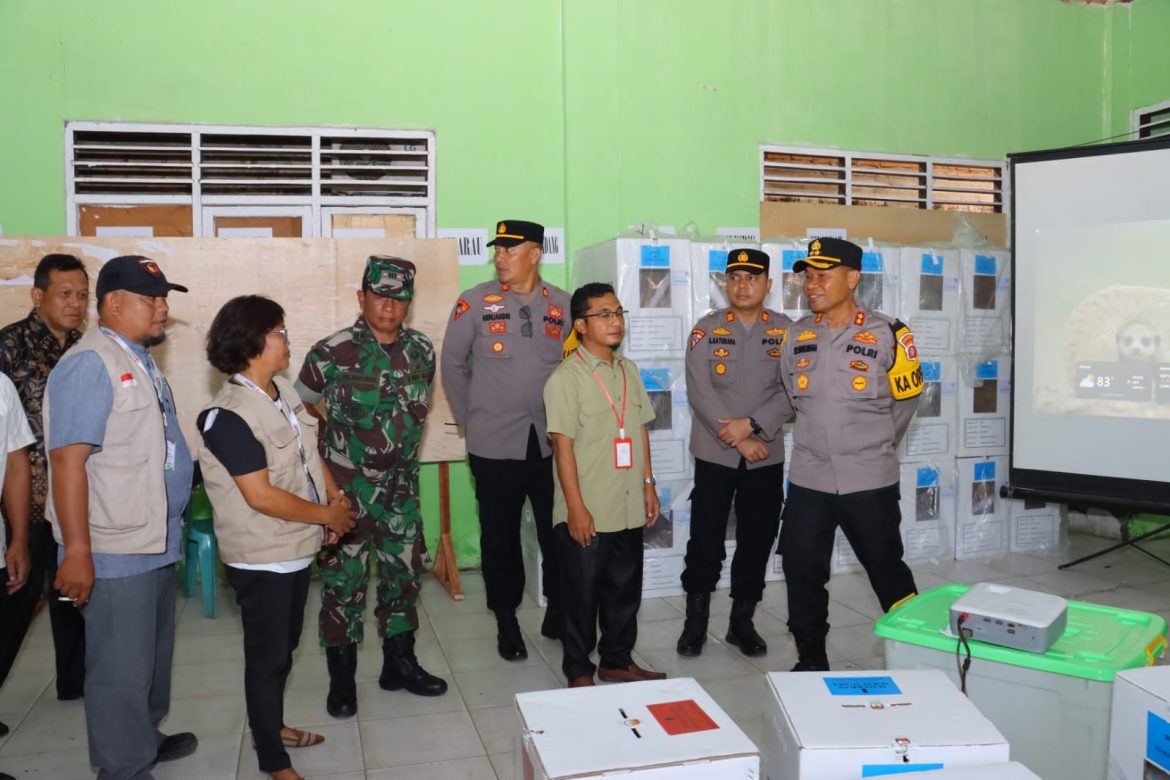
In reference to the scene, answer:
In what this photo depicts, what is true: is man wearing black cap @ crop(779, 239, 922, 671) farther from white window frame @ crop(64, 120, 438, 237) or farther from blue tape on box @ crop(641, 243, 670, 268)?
white window frame @ crop(64, 120, 438, 237)

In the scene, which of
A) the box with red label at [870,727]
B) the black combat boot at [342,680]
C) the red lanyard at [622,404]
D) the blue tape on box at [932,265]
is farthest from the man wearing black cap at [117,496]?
the blue tape on box at [932,265]

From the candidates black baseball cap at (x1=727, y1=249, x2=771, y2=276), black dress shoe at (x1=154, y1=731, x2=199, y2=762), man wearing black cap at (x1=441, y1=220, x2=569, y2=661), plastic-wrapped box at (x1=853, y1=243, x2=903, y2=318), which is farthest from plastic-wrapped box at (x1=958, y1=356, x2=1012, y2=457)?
black dress shoe at (x1=154, y1=731, x2=199, y2=762)

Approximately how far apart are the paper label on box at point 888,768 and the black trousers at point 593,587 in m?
1.53

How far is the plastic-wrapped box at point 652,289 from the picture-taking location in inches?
164

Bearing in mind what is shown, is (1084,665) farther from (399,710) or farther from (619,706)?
(399,710)

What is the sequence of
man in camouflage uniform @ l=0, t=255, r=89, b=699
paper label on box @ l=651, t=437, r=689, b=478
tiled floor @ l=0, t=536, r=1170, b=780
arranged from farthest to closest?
paper label on box @ l=651, t=437, r=689, b=478, man in camouflage uniform @ l=0, t=255, r=89, b=699, tiled floor @ l=0, t=536, r=1170, b=780

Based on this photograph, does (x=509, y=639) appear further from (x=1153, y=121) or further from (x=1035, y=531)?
(x=1153, y=121)

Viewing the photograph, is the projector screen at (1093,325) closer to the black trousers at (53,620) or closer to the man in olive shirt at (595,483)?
the man in olive shirt at (595,483)

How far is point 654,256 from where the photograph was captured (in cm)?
419

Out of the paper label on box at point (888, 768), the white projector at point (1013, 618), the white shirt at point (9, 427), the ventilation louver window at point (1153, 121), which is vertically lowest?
the paper label on box at point (888, 768)

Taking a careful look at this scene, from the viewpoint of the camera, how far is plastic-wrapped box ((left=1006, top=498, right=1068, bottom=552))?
16.2 ft

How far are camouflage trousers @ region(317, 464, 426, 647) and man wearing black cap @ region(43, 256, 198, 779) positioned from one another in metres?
0.61

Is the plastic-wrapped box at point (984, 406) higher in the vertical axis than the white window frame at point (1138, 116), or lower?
lower

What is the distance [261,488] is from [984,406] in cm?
406
